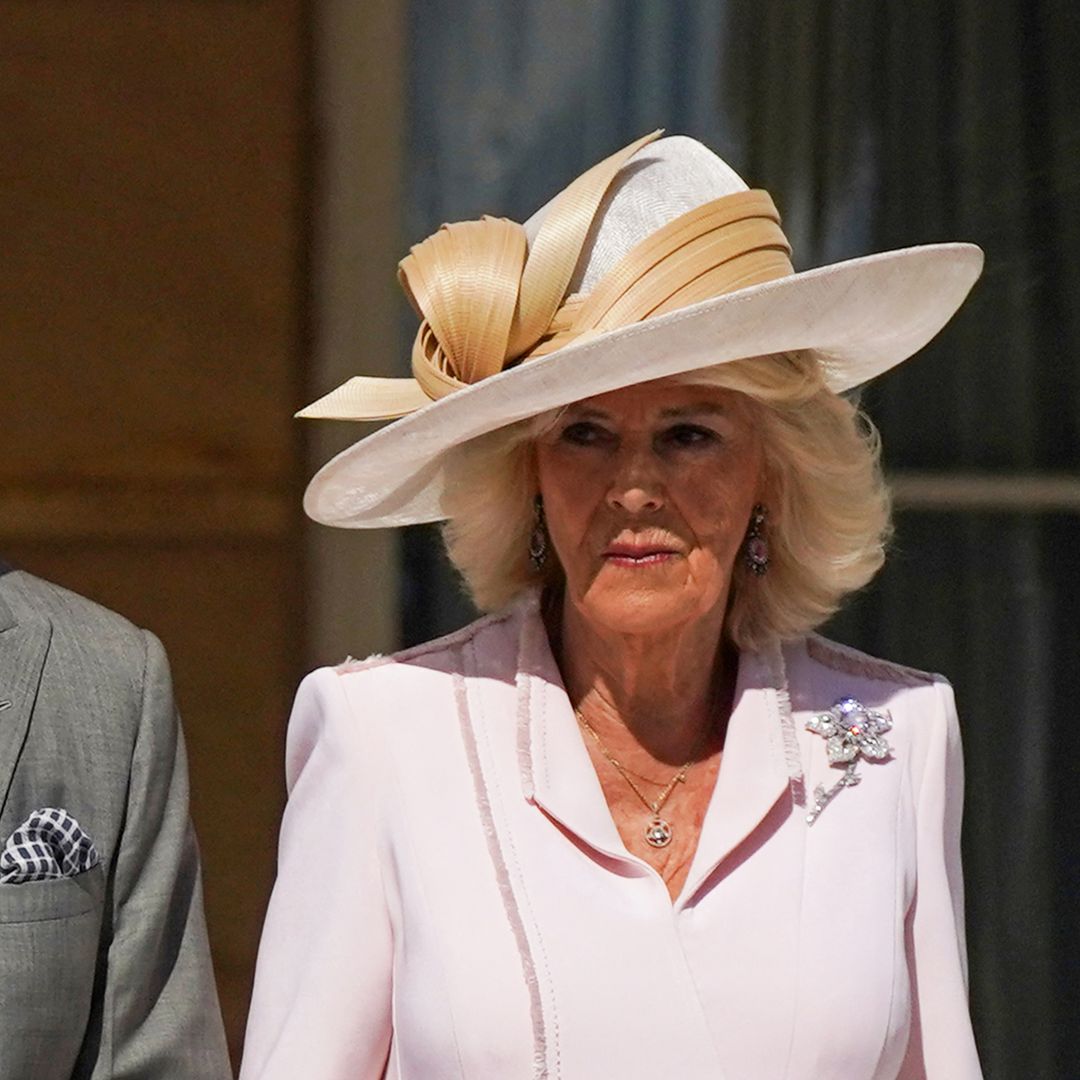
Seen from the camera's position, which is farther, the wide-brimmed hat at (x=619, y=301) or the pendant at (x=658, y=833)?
the pendant at (x=658, y=833)

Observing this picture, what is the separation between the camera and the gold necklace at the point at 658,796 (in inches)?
114

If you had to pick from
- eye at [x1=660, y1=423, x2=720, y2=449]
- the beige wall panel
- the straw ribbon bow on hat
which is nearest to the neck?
eye at [x1=660, y1=423, x2=720, y2=449]

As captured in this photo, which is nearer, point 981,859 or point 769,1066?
point 769,1066

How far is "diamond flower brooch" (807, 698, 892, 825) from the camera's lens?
9.59ft

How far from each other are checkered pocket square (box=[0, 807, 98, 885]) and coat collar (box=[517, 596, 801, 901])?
0.54m

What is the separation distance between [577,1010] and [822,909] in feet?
1.06

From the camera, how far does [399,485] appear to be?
9.85 feet

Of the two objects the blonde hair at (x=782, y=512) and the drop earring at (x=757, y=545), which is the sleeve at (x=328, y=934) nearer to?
the blonde hair at (x=782, y=512)

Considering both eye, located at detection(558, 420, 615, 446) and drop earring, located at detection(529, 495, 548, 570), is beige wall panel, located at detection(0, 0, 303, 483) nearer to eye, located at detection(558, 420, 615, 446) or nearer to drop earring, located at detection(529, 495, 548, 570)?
drop earring, located at detection(529, 495, 548, 570)

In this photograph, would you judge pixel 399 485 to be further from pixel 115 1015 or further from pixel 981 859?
pixel 981 859

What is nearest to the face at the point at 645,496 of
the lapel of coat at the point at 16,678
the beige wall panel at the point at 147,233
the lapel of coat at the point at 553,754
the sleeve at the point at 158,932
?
the lapel of coat at the point at 553,754

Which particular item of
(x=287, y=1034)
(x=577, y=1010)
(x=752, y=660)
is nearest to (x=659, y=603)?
(x=752, y=660)

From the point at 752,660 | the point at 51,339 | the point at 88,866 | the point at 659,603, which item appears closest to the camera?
the point at 88,866

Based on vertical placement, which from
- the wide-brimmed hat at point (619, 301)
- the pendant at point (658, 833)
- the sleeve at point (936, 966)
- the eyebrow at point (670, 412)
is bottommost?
the sleeve at point (936, 966)
